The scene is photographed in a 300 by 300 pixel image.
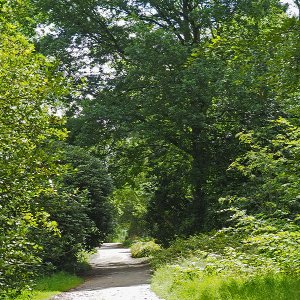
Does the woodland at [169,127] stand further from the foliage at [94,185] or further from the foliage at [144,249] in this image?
the foliage at [144,249]

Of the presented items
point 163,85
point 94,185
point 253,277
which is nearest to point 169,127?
point 163,85

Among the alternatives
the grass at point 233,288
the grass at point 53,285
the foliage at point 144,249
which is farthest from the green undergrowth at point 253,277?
the foliage at point 144,249

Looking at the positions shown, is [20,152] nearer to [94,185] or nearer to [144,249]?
[94,185]

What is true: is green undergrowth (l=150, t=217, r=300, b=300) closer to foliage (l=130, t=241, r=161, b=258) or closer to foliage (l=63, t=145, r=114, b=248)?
foliage (l=63, t=145, r=114, b=248)

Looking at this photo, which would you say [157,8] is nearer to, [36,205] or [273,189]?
[273,189]

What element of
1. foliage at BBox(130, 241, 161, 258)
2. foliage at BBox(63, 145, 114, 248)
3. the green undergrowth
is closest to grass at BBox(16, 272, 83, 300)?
the green undergrowth

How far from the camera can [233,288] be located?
24.4ft

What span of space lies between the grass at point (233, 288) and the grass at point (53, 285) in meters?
3.25

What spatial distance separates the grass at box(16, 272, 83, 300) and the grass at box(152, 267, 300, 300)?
3.25 m

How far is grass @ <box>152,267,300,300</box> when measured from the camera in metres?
6.61

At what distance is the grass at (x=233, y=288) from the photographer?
6.61 metres

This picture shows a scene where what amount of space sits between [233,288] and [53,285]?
7.53 metres

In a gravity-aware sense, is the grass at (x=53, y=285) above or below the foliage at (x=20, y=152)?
below

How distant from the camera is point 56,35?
863 inches
